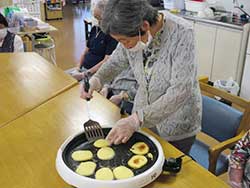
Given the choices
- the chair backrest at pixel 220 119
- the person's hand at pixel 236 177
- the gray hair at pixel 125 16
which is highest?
the gray hair at pixel 125 16

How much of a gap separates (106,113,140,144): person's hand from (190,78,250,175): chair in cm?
62

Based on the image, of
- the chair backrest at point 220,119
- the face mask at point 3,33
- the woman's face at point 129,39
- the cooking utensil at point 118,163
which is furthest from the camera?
the face mask at point 3,33

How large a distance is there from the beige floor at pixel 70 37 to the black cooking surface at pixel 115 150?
377 centimetres

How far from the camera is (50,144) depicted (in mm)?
1386

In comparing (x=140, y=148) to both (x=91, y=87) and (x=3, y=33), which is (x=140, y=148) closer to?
(x=91, y=87)

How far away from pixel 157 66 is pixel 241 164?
63 cm

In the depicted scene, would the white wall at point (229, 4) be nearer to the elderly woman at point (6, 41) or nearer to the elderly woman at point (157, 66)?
the elderly woman at point (6, 41)

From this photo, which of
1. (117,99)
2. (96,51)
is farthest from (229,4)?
(117,99)

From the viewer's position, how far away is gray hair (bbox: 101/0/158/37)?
118cm

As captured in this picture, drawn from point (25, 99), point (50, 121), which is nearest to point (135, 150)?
point (50, 121)

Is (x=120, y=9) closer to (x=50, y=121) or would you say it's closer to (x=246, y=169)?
(x=50, y=121)

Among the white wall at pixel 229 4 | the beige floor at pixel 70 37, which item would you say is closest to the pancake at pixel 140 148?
the white wall at pixel 229 4

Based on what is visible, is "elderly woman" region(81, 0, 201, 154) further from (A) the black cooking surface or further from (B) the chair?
(B) the chair

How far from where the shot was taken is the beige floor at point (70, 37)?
211 inches
